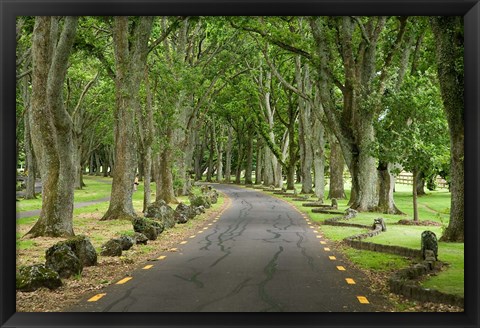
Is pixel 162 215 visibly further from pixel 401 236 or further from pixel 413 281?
pixel 413 281

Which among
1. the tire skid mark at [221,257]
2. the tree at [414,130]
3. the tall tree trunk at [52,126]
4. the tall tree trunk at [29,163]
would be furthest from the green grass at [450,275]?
the tall tree trunk at [29,163]

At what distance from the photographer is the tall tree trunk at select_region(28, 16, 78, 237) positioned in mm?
13156

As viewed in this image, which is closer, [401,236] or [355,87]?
[401,236]

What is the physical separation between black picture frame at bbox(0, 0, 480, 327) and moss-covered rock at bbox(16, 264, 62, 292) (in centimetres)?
161

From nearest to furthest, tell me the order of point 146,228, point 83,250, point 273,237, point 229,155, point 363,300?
point 363,300 < point 83,250 < point 146,228 < point 273,237 < point 229,155

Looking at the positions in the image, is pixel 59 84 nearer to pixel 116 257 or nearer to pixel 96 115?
pixel 116 257

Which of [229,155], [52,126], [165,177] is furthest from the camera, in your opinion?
[229,155]

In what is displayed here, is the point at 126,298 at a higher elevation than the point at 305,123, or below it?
below

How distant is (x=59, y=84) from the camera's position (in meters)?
13.2

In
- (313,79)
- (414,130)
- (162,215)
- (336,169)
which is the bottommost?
(162,215)

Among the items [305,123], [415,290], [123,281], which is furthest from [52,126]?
[305,123]

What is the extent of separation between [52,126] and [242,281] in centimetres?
771
